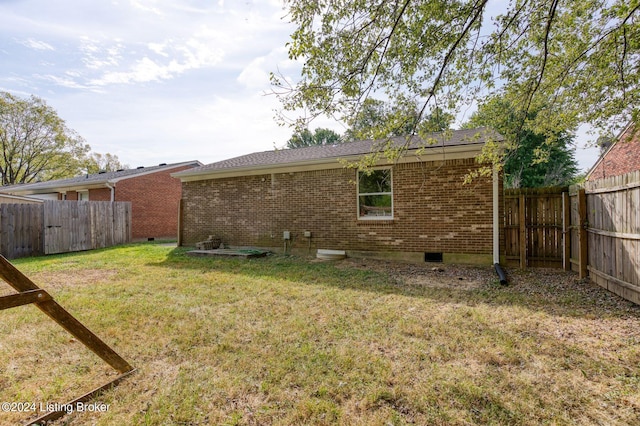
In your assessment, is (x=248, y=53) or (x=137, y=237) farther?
(x=137, y=237)

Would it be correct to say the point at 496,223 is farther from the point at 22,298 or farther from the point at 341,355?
the point at 22,298

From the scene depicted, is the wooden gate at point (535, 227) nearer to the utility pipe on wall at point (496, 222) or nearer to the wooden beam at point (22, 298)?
the utility pipe on wall at point (496, 222)

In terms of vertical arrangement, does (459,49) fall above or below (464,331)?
above

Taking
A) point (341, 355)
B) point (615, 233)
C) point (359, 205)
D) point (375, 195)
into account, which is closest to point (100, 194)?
point (359, 205)

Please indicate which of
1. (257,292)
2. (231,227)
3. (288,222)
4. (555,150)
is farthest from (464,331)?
(555,150)

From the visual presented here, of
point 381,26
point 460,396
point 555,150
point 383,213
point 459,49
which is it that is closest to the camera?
point 460,396

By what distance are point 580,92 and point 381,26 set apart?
4.72m

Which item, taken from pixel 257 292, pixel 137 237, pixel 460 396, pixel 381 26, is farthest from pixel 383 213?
pixel 137 237

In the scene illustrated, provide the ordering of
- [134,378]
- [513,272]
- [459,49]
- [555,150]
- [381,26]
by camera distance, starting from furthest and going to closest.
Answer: [555,150]
[513,272]
[459,49]
[381,26]
[134,378]

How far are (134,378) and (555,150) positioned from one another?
2542 centimetres

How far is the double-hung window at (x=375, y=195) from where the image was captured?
29.9ft

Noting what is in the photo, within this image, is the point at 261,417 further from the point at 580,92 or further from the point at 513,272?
the point at 580,92

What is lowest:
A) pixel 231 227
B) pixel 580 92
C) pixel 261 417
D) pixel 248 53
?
pixel 261 417

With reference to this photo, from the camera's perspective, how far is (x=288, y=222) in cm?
1054
